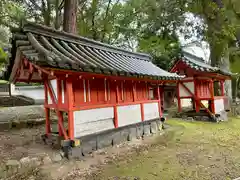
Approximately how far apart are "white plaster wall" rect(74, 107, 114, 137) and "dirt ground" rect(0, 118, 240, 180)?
0.74 meters

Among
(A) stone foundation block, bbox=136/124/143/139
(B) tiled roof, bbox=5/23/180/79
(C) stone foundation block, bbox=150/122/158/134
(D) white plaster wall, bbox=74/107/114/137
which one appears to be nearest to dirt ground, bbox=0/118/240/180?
(A) stone foundation block, bbox=136/124/143/139

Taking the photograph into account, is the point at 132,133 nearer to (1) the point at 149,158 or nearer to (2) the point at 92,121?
(1) the point at 149,158

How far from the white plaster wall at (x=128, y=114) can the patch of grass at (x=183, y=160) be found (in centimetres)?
123

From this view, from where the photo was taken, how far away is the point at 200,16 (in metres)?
16.6

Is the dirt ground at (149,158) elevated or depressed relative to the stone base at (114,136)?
depressed

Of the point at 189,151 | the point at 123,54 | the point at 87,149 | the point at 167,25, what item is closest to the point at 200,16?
the point at 167,25

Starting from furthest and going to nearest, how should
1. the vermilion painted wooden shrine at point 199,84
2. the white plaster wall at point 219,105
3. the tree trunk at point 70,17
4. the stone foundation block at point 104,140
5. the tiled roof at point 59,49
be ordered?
the white plaster wall at point 219,105 → the vermilion painted wooden shrine at point 199,84 → the tree trunk at point 70,17 → the stone foundation block at point 104,140 → the tiled roof at point 59,49

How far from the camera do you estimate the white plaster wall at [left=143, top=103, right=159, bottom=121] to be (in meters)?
9.21

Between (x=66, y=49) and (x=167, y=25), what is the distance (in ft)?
51.4

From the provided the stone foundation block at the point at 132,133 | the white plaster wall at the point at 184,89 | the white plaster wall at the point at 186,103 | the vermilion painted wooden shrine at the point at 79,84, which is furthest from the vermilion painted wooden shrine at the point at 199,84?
the white plaster wall at the point at 186,103

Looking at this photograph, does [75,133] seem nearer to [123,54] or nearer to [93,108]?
[93,108]

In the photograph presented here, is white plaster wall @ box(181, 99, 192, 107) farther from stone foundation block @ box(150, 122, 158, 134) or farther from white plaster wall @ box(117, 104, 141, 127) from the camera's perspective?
white plaster wall @ box(117, 104, 141, 127)

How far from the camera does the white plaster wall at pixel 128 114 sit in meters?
7.75

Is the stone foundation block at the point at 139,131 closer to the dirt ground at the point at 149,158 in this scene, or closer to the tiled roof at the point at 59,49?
the dirt ground at the point at 149,158
